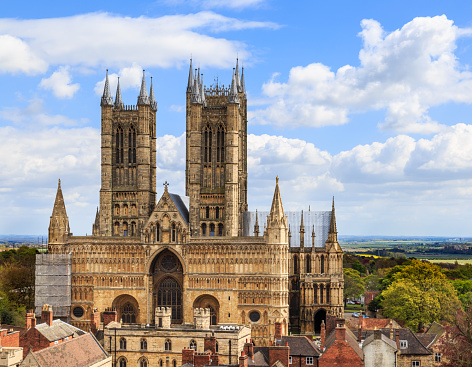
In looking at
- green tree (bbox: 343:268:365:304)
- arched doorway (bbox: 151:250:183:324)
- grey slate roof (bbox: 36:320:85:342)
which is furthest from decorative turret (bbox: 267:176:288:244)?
green tree (bbox: 343:268:365:304)

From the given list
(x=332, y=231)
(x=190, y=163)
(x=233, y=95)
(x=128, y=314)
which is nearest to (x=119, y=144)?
(x=190, y=163)

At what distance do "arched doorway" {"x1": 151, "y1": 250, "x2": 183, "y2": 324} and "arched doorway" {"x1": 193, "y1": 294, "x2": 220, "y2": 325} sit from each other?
286cm

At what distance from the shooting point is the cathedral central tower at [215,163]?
100 metres

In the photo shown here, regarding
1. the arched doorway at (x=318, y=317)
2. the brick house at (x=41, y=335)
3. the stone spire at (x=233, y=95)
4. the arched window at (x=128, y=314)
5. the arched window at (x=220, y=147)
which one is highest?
the stone spire at (x=233, y=95)

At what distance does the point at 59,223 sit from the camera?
9831cm

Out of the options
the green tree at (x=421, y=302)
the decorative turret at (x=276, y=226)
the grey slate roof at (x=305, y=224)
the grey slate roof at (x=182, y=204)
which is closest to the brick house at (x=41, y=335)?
the grey slate roof at (x=182, y=204)

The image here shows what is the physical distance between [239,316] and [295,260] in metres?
16.7

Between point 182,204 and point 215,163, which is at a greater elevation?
point 215,163

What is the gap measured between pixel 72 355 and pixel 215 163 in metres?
45.6

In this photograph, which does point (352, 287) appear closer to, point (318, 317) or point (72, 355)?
point (318, 317)

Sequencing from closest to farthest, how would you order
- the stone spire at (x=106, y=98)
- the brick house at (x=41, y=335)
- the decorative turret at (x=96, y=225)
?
the brick house at (x=41, y=335), the stone spire at (x=106, y=98), the decorative turret at (x=96, y=225)

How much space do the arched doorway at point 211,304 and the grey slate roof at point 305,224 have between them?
49.4ft

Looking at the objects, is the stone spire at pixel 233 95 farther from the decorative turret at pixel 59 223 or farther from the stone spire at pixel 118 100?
the decorative turret at pixel 59 223

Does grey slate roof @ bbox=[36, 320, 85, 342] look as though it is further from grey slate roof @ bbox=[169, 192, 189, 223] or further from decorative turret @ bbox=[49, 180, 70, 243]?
grey slate roof @ bbox=[169, 192, 189, 223]
